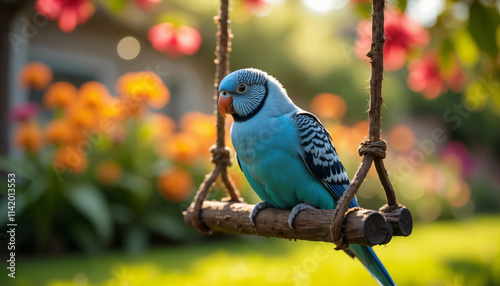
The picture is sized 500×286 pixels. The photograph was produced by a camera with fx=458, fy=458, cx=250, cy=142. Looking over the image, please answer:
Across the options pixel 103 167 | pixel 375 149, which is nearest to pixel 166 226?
pixel 103 167

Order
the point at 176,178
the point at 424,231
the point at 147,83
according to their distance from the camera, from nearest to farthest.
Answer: the point at 147,83 → the point at 176,178 → the point at 424,231

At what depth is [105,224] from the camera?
3516mm

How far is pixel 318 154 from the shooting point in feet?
5.05

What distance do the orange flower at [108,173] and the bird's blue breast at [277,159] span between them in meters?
2.56

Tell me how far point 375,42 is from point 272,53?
758 cm

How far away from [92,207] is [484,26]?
2873mm

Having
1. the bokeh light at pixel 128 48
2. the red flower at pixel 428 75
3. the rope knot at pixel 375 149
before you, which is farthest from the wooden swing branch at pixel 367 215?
the bokeh light at pixel 128 48

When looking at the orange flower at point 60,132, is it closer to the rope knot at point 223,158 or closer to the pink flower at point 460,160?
the rope knot at point 223,158

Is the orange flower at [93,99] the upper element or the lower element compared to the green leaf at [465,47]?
lower

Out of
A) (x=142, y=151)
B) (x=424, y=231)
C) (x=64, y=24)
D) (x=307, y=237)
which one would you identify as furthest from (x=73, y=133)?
(x=424, y=231)

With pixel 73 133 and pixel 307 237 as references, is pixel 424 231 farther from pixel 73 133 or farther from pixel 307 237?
pixel 307 237

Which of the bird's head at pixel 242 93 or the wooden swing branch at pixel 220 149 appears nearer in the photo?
the bird's head at pixel 242 93

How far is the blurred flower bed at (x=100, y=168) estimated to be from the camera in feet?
11.8

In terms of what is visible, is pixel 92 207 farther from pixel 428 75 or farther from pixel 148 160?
pixel 428 75
